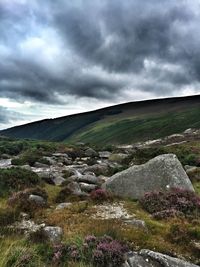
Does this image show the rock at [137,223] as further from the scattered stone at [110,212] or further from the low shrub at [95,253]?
the low shrub at [95,253]

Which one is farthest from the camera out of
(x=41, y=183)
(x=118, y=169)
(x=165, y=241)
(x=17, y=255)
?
(x=118, y=169)

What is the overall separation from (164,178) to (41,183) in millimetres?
7217

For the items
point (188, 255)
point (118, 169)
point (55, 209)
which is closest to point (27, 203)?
point (55, 209)

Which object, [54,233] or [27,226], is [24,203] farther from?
[54,233]

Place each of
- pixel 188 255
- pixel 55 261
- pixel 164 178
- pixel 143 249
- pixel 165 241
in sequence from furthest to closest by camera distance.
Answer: pixel 164 178, pixel 165 241, pixel 188 255, pixel 143 249, pixel 55 261

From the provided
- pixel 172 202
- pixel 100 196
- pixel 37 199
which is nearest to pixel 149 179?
pixel 172 202

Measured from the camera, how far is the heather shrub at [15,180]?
19844 millimetres

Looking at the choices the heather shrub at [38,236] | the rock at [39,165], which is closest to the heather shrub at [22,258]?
the heather shrub at [38,236]

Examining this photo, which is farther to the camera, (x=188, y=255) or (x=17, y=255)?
(x=188, y=255)

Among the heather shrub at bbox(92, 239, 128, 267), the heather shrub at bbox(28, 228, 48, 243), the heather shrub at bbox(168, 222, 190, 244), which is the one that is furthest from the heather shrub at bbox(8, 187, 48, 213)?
the heather shrub at bbox(92, 239, 128, 267)

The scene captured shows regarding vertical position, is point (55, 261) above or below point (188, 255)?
above

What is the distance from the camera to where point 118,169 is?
32000 millimetres

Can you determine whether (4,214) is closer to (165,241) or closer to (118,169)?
(165,241)

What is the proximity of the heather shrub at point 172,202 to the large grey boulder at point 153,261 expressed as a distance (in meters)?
5.54
